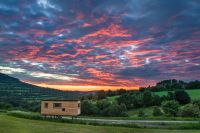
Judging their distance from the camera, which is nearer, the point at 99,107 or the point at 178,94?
the point at 99,107

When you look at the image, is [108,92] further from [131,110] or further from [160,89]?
[131,110]

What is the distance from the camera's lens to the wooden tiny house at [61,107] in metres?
50.4

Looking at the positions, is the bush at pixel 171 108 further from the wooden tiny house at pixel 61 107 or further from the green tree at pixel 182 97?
the green tree at pixel 182 97

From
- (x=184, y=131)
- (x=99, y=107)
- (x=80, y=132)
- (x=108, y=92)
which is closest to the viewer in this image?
(x=80, y=132)

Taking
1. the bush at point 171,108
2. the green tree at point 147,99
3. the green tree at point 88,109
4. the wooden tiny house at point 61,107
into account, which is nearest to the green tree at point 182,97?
the green tree at point 147,99

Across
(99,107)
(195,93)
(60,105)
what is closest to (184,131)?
(60,105)

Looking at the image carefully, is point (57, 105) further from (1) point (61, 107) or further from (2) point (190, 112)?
(2) point (190, 112)

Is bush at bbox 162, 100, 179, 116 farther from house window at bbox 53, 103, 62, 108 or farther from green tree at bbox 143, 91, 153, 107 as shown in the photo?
green tree at bbox 143, 91, 153, 107

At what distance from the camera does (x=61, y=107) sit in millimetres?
50938

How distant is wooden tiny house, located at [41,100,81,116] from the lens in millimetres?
50375

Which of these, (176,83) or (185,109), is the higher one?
(176,83)

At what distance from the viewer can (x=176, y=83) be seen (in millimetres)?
123375

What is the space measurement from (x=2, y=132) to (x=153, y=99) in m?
62.5

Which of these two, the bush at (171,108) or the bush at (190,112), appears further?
the bush at (171,108)
